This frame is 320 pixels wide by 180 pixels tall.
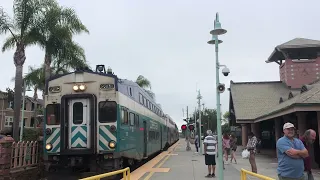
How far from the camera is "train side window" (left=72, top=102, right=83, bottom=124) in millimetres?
11688

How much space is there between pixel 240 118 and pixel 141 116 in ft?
46.9

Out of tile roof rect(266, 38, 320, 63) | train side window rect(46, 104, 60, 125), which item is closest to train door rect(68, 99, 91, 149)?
train side window rect(46, 104, 60, 125)

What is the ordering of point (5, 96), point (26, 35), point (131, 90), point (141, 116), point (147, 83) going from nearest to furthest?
1. point (131, 90)
2. point (141, 116)
3. point (26, 35)
4. point (147, 83)
5. point (5, 96)

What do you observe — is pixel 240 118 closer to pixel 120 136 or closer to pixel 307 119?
pixel 307 119

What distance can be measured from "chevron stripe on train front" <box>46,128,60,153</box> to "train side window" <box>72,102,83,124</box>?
2.20 ft

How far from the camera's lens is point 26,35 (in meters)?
19.7

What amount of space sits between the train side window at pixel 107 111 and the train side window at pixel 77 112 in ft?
2.09

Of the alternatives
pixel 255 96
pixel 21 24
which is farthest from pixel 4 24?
pixel 255 96

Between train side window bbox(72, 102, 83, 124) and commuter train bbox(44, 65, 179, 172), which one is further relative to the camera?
train side window bbox(72, 102, 83, 124)

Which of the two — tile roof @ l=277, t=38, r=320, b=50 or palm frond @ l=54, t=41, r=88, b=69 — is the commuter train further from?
tile roof @ l=277, t=38, r=320, b=50

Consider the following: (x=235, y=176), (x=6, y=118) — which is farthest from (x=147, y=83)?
(x=235, y=176)

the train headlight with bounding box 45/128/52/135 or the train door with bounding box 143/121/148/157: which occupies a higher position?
the train headlight with bounding box 45/128/52/135

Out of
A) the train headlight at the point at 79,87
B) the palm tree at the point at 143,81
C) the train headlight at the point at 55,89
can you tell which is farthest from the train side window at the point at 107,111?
the palm tree at the point at 143,81

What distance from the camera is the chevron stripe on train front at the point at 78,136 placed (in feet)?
37.7
